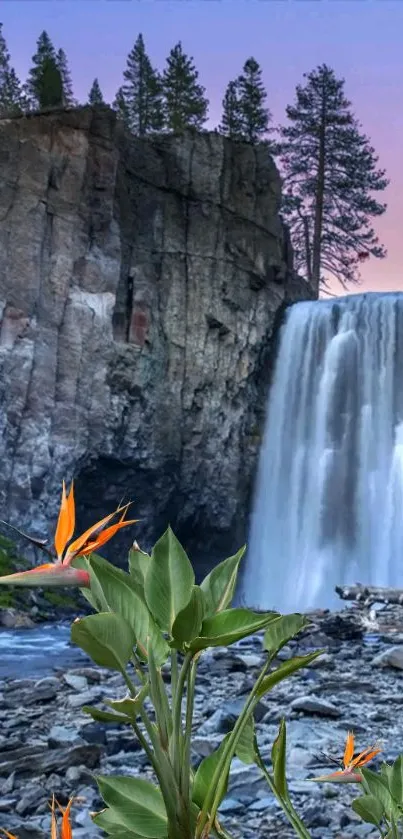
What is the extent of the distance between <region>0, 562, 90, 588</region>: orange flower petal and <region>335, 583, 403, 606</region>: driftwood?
18518mm

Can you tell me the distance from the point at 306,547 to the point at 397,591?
691 cm

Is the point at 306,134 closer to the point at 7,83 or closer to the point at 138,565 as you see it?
the point at 7,83

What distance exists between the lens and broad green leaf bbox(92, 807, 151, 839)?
1.02 metres

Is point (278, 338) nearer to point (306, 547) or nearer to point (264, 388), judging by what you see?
point (264, 388)

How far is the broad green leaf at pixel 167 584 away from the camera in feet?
3.49

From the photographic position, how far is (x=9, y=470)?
22656 mm

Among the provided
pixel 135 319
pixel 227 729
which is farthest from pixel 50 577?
pixel 135 319

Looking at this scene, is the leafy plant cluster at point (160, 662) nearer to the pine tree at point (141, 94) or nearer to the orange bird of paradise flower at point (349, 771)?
the orange bird of paradise flower at point (349, 771)

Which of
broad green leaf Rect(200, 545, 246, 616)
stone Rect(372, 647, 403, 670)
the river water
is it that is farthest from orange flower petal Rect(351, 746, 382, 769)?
stone Rect(372, 647, 403, 670)

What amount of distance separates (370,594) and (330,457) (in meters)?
8.05

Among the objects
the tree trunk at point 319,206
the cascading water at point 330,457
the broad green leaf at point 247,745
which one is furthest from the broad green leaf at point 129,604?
the tree trunk at point 319,206

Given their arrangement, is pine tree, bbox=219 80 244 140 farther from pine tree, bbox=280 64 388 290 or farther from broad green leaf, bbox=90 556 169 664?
broad green leaf, bbox=90 556 169 664

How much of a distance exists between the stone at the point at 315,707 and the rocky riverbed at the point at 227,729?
0.01 metres

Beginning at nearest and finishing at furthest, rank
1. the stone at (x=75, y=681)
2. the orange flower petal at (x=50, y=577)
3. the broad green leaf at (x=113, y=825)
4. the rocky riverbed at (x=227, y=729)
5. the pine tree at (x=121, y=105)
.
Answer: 1. the orange flower petal at (x=50, y=577)
2. the broad green leaf at (x=113, y=825)
3. the rocky riverbed at (x=227, y=729)
4. the stone at (x=75, y=681)
5. the pine tree at (x=121, y=105)
